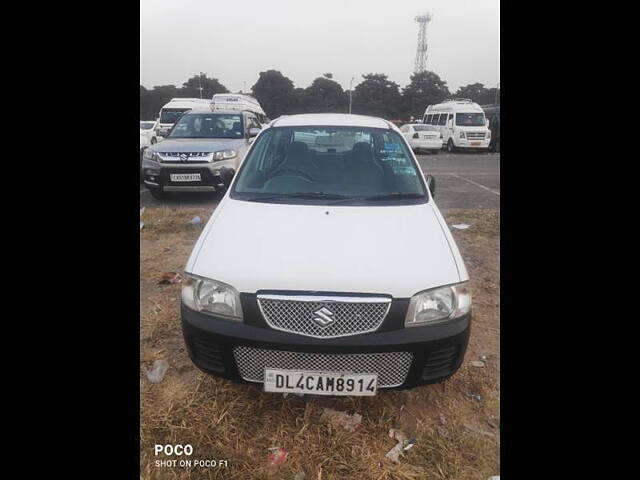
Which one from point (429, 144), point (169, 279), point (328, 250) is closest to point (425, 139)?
point (429, 144)

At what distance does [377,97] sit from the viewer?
22.8 meters

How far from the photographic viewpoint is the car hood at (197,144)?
20.2 feet

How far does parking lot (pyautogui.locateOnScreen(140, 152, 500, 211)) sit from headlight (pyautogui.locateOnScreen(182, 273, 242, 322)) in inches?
185

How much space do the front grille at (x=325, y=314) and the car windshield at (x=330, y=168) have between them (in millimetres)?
875

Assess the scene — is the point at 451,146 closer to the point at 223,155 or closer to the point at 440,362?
the point at 223,155

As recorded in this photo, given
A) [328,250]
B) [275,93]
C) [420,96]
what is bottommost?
[328,250]

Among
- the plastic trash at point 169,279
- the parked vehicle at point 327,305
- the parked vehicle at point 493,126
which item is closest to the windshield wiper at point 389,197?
the parked vehicle at point 327,305

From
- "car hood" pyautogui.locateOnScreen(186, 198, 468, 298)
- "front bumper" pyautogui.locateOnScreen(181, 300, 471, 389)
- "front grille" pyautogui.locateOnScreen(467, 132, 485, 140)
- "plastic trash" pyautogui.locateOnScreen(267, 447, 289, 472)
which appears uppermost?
"front grille" pyautogui.locateOnScreen(467, 132, 485, 140)

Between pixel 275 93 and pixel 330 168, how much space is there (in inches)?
757

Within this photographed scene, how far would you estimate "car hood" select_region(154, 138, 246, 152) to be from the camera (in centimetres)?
616

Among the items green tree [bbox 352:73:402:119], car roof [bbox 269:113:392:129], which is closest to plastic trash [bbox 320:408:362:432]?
car roof [bbox 269:113:392:129]

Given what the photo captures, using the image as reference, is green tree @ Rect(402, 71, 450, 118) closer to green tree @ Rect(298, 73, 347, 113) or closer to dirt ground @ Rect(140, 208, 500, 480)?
green tree @ Rect(298, 73, 347, 113)

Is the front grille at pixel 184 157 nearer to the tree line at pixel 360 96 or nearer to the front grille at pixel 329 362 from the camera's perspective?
the front grille at pixel 329 362

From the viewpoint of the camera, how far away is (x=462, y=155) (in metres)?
16.1
